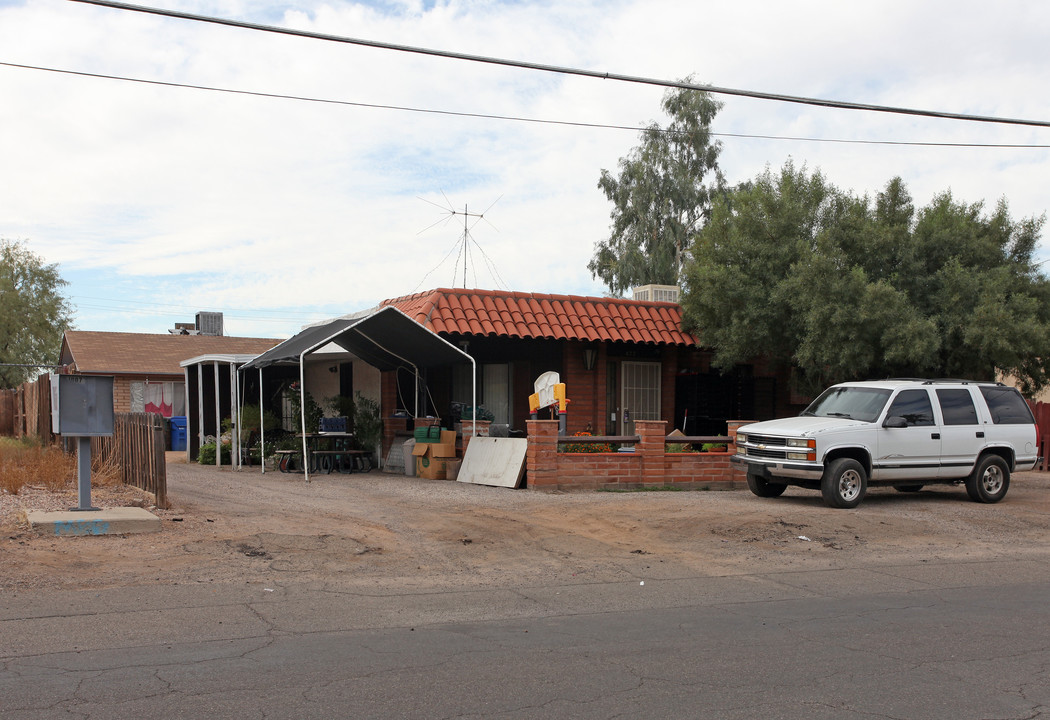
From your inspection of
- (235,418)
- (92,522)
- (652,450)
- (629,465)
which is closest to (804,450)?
(652,450)

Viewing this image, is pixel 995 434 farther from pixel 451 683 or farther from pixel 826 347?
pixel 451 683

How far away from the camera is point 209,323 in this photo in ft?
135

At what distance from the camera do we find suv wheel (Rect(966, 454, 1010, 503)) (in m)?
15.2

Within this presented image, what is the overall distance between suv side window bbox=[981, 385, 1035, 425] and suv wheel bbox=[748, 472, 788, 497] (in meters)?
3.54

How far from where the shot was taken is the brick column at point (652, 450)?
53.9 feet

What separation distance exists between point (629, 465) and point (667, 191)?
77.5ft

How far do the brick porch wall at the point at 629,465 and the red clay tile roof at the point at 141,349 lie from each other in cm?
1888

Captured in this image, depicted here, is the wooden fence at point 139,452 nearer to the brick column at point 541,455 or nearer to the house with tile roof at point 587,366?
the brick column at point 541,455

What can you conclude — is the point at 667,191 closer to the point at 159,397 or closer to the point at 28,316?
the point at 159,397

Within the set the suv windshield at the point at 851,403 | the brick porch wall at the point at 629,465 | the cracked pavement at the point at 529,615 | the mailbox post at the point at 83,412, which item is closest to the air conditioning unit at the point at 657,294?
the brick porch wall at the point at 629,465

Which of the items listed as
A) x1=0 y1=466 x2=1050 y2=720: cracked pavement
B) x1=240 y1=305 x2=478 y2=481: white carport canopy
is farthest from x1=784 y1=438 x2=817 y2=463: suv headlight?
x1=240 y1=305 x2=478 y2=481: white carport canopy

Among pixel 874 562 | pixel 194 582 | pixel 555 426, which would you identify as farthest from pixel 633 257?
pixel 194 582

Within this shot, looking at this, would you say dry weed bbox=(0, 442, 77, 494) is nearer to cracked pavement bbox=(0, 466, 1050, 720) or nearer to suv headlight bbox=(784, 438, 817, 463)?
cracked pavement bbox=(0, 466, 1050, 720)

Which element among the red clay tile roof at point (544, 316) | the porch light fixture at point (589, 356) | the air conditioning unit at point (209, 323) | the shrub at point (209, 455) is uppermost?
the air conditioning unit at point (209, 323)
